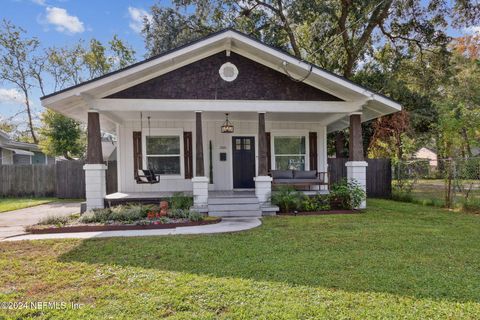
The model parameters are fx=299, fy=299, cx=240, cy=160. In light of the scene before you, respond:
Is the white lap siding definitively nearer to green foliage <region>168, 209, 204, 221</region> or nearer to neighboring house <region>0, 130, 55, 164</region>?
green foliage <region>168, 209, 204, 221</region>

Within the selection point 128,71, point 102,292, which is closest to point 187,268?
point 102,292

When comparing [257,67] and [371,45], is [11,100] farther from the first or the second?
[371,45]

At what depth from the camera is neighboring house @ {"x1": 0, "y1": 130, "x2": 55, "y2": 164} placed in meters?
16.9

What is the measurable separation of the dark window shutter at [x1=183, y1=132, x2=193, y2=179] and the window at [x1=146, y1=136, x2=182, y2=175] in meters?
0.20

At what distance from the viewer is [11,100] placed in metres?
24.6

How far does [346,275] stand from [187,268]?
1980mm

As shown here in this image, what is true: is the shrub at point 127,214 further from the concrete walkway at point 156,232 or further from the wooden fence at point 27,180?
the wooden fence at point 27,180

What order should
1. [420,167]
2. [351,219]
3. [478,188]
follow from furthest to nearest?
1. [420,167]
2. [478,188]
3. [351,219]

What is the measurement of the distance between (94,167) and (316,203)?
19.5ft

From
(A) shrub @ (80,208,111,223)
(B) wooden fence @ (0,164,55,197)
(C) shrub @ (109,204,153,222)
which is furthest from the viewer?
(B) wooden fence @ (0,164,55,197)

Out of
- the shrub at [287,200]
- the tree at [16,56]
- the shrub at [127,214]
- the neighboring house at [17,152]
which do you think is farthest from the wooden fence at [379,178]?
the tree at [16,56]

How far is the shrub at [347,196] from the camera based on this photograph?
822cm

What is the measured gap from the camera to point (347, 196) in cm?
828

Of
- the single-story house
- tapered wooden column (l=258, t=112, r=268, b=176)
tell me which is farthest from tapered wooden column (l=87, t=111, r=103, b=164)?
tapered wooden column (l=258, t=112, r=268, b=176)
